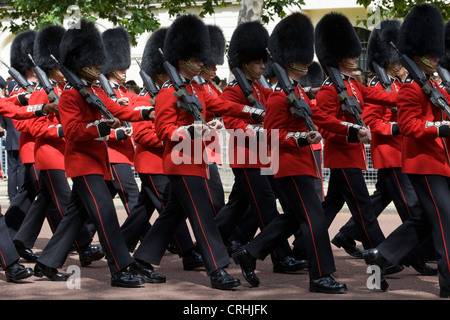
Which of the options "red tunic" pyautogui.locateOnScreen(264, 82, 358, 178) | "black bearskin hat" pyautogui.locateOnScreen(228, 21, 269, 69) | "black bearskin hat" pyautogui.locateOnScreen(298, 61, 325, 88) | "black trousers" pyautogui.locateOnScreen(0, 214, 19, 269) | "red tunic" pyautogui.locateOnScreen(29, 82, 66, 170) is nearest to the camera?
"red tunic" pyautogui.locateOnScreen(264, 82, 358, 178)

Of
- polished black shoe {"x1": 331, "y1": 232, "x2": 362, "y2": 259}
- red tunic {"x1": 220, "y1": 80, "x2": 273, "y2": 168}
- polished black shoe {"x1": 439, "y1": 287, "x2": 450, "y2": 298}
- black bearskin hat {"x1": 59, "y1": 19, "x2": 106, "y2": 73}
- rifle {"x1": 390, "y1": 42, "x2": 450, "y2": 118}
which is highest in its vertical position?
black bearskin hat {"x1": 59, "y1": 19, "x2": 106, "y2": 73}

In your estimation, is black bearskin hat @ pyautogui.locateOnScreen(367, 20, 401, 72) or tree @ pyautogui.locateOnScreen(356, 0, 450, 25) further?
tree @ pyautogui.locateOnScreen(356, 0, 450, 25)

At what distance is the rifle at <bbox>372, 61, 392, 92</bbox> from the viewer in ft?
26.6

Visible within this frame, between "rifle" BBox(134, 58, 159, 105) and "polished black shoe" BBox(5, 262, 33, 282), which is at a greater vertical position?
"rifle" BBox(134, 58, 159, 105)

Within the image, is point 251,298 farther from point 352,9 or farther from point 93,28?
point 352,9

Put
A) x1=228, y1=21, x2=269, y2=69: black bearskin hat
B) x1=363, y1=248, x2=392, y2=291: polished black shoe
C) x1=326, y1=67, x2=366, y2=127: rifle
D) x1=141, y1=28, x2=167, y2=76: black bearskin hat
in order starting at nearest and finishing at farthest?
x1=363, y1=248, x2=392, y2=291: polished black shoe
x1=326, y1=67, x2=366, y2=127: rifle
x1=228, y1=21, x2=269, y2=69: black bearskin hat
x1=141, y1=28, x2=167, y2=76: black bearskin hat

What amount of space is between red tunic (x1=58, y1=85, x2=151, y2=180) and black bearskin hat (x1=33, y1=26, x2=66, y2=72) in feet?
4.28

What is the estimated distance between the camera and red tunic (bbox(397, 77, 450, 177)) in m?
6.25

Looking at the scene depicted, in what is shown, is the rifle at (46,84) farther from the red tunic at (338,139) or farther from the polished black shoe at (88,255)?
the red tunic at (338,139)

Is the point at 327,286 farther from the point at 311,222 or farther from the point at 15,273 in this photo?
the point at 15,273

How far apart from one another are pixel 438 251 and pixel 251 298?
3.89 ft

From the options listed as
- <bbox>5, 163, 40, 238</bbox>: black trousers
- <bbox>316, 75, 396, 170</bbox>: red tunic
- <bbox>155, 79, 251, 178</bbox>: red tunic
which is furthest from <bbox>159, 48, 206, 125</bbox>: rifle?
<bbox>5, 163, 40, 238</bbox>: black trousers

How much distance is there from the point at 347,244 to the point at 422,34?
2.12 m

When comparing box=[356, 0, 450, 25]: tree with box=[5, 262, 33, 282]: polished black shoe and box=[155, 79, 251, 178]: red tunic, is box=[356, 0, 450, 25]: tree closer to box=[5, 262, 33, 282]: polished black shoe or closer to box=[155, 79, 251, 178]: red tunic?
box=[155, 79, 251, 178]: red tunic
